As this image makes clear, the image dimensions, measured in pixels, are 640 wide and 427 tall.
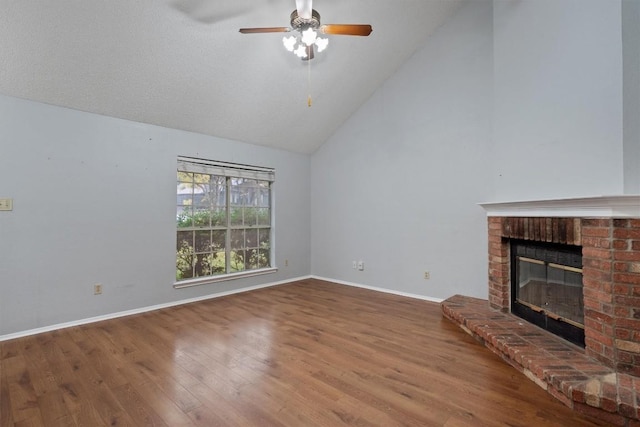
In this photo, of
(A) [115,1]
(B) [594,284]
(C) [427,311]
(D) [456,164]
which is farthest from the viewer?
(D) [456,164]

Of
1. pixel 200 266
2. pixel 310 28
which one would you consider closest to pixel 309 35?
pixel 310 28

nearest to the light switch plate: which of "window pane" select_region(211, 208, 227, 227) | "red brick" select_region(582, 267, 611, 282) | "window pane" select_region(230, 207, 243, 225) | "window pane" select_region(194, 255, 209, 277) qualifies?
"window pane" select_region(194, 255, 209, 277)

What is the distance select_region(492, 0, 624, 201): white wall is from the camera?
6.51ft

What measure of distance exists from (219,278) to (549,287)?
387 cm

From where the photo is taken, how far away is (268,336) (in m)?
2.78

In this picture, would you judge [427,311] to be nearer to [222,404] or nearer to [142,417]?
[222,404]

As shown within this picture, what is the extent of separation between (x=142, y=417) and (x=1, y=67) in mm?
3160

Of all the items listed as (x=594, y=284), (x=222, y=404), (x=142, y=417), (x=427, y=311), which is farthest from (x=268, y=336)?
(x=594, y=284)

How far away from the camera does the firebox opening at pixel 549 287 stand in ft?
7.25

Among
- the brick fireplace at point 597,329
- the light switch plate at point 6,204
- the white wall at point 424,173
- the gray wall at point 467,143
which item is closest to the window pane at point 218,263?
the gray wall at point 467,143

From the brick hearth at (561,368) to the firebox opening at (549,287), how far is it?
0.09 m

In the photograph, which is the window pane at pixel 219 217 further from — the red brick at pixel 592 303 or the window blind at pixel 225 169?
the red brick at pixel 592 303

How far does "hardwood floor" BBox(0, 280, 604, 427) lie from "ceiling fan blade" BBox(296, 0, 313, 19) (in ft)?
8.86

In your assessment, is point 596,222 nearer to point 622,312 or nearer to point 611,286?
point 611,286
